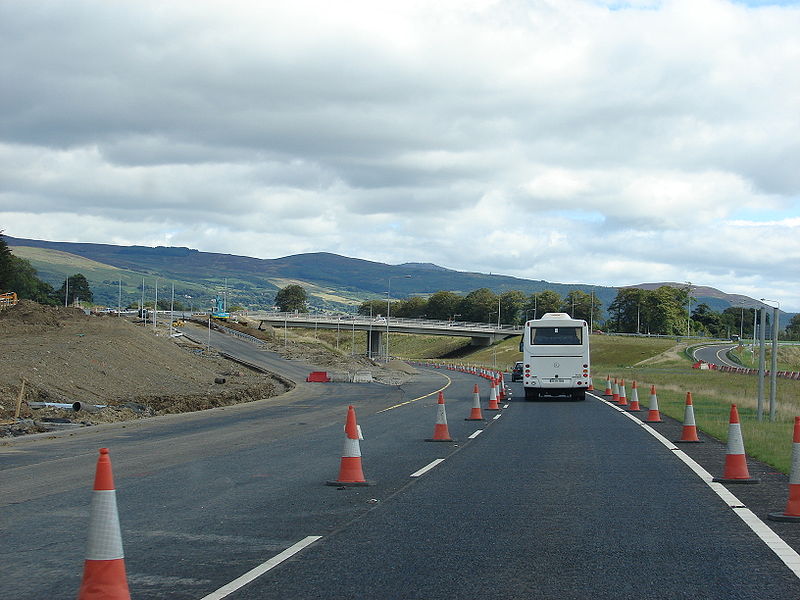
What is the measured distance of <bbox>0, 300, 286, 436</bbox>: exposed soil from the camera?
97.4 feet

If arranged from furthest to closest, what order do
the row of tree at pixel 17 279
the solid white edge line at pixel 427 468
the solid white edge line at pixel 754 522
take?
1. the row of tree at pixel 17 279
2. the solid white edge line at pixel 427 468
3. the solid white edge line at pixel 754 522

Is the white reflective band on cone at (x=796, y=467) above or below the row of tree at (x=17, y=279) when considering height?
below

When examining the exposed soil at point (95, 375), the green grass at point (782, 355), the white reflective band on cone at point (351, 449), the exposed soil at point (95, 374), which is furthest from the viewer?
the green grass at point (782, 355)

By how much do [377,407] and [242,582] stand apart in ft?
95.5

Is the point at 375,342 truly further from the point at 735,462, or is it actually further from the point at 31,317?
A: the point at 735,462

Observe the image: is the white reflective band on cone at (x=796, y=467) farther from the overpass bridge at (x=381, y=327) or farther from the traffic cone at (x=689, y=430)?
the overpass bridge at (x=381, y=327)

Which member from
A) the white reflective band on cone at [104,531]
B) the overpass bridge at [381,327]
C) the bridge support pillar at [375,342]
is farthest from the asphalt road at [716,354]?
the white reflective band on cone at [104,531]

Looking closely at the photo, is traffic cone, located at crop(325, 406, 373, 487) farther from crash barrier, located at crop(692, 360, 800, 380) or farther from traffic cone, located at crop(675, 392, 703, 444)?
crash barrier, located at crop(692, 360, 800, 380)

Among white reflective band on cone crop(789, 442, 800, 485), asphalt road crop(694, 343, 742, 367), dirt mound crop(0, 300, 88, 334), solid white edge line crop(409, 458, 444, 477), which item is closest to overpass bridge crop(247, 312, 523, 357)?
asphalt road crop(694, 343, 742, 367)

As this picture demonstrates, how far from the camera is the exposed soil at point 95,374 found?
29688 millimetres

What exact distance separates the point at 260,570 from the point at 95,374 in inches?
1382

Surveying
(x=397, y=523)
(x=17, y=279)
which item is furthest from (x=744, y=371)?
(x=17, y=279)

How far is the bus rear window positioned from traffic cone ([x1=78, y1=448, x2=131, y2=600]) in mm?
35518

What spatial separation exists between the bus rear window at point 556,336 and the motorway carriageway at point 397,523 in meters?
21.0
